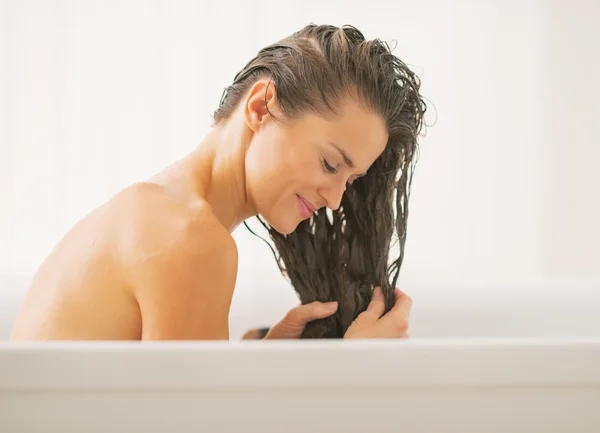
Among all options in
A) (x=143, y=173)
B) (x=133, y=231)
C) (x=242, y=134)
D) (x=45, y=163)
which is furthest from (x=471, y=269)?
(x=133, y=231)

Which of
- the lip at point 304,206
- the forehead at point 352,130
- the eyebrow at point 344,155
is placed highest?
the forehead at point 352,130

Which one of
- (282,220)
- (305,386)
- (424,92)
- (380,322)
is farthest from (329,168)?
(424,92)

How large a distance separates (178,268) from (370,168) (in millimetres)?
578

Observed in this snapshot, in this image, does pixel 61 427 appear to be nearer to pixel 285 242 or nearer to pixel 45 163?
pixel 285 242

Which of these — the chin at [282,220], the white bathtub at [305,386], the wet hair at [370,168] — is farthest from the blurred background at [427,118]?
the white bathtub at [305,386]

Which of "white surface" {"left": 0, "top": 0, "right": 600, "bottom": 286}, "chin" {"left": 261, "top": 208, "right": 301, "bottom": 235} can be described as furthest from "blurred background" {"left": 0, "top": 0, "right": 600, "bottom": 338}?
"chin" {"left": 261, "top": 208, "right": 301, "bottom": 235}

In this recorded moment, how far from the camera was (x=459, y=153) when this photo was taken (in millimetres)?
3168

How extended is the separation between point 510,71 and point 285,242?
192 cm

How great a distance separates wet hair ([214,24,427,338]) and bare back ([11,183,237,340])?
0.29 m

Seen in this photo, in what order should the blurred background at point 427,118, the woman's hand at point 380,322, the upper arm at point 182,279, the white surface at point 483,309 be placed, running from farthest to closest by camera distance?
the blurred background at point 427,118 → the white surface at point 483,309 → the woman's hand at point 380,322 → the upper arm at point 182,279

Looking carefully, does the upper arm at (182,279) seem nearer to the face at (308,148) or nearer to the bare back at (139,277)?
the bare back at (139,277)

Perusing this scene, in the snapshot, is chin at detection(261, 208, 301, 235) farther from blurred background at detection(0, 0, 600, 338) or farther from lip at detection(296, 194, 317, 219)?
blurred background at detection(0, 0, 600, 338)

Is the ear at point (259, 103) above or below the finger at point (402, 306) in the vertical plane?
above

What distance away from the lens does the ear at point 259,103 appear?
1232mm
